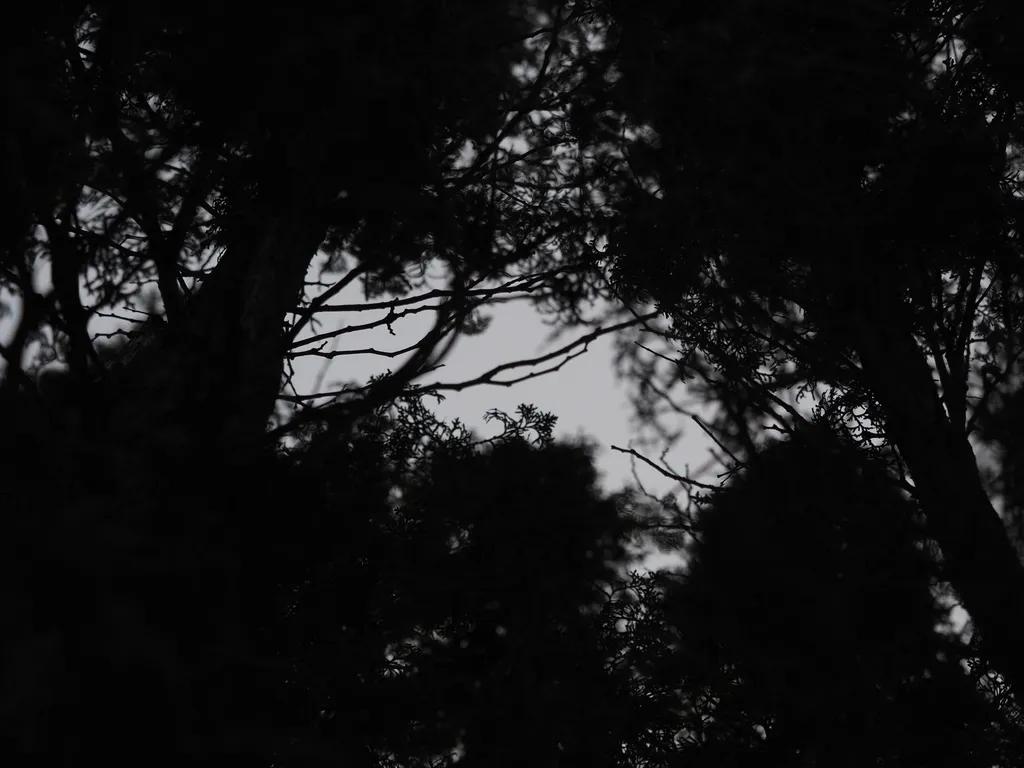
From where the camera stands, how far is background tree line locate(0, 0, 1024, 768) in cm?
301

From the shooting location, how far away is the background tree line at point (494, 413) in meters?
3.01

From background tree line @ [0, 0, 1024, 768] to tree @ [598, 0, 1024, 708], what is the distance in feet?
0.12

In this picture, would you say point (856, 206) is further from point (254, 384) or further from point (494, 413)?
point (254, 384)

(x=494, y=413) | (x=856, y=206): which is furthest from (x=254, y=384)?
(x=856, y=206)

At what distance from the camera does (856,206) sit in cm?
513

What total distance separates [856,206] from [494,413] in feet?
10.2

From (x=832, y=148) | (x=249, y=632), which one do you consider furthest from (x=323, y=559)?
(x=832, y=148)

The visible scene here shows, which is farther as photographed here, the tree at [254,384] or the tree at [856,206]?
the tree at [856,206]

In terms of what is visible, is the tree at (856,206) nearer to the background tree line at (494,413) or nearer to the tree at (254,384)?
the background tree line at (494,413)

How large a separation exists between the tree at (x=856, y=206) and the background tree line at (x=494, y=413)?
0.12ft

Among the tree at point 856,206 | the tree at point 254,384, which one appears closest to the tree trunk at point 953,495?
the tree at point 856,206

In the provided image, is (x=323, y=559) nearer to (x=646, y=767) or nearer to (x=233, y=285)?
(x=233, y=285)

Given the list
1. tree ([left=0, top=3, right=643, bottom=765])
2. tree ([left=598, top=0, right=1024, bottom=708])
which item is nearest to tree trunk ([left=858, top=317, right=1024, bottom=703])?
tree ([left=598, top=0, right=1024, bottom=708])

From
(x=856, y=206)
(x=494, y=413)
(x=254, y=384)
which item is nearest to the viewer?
(x=254, y=384)
